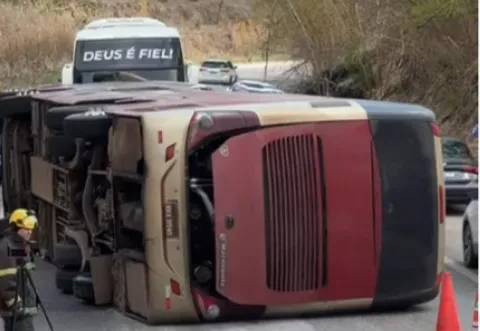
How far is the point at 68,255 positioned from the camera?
1459cm

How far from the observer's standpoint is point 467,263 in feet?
56.6

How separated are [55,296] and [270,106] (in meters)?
4.16

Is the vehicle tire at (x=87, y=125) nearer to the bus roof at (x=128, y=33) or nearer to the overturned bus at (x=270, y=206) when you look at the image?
the overturned bus at (x=270, y=206)

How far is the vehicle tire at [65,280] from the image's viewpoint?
576 inches

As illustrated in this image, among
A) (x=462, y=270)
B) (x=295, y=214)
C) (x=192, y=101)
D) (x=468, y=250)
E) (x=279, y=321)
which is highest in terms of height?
(x=192, y=101)

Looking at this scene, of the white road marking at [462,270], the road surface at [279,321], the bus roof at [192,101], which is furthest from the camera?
the white road marking at [462,270]

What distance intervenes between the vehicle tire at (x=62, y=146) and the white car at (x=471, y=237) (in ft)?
18.1

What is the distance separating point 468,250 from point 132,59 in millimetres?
10284

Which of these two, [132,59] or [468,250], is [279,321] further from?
[132,59]

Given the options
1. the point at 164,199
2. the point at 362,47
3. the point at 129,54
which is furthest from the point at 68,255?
the point at 362,47

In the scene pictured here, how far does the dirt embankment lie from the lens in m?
58.6

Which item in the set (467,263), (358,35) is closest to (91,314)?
(467,263)

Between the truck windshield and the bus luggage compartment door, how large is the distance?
1304cm

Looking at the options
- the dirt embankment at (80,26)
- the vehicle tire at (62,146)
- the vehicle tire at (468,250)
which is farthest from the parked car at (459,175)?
the dirt embankment at (80,26)
